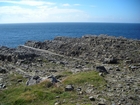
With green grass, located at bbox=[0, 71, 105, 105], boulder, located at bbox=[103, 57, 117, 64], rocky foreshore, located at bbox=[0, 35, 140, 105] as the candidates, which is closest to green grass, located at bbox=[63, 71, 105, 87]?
green grass, located at bbox=[0, 71, 105, 105]

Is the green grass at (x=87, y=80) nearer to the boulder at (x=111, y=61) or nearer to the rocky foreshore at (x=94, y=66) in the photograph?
the rocky foreshore at (x=94, y=66)

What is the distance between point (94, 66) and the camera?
32781 mm

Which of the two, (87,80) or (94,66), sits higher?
(87,80)

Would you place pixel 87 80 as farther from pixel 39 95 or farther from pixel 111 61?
pixel 111 61

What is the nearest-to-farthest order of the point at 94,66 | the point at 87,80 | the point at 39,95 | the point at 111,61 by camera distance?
the point at 39,95 → the point at 87,80 → the point at 94,66 → the point at 111,61

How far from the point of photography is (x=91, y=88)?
65.1ft

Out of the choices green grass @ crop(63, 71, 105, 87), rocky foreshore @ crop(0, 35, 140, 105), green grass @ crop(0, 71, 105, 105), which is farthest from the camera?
green grass @ crop(63, 71, 105, 87)

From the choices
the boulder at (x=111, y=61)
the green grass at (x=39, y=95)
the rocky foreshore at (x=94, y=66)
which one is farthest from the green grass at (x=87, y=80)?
the boulder at (x=111, y=61)

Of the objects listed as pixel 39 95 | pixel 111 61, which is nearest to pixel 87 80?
pixel 39 95

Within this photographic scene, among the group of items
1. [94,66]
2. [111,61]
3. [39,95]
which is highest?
[39,95]

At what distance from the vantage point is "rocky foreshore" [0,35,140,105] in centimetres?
1847

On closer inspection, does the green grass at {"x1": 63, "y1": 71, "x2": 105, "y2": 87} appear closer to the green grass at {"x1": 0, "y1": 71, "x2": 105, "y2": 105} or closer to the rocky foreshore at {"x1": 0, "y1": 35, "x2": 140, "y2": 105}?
the green grass at {"x1": 0, "y1": 71, "x2": 105, "y2": 105}

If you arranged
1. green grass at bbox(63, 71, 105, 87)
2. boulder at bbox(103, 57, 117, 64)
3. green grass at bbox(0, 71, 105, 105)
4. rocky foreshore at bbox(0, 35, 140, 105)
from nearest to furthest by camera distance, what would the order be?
green grass at bbox(0, 71, 105, 105), rocky foreshore at bbox(0, 35, 140, 105), green grass at bbox(63, 71, 105, 87), boulder at bbox(103, 57, 117, 64)

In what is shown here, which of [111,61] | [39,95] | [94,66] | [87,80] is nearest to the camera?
[39,95]
